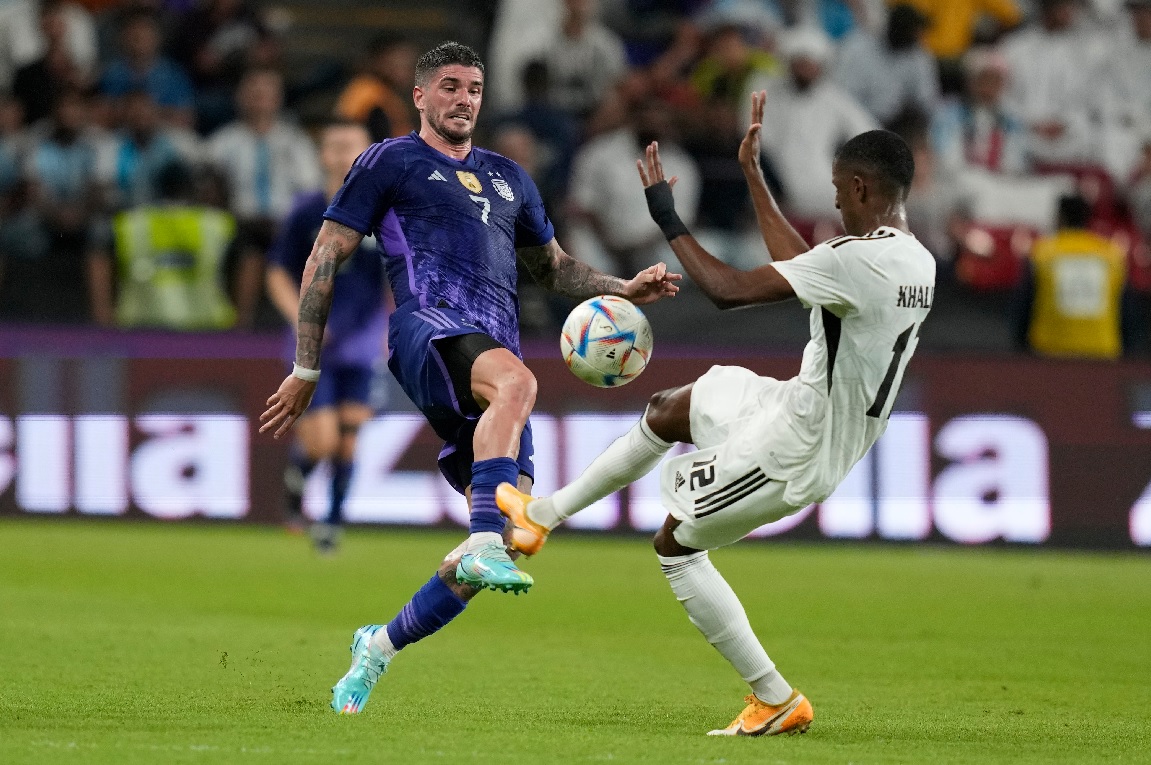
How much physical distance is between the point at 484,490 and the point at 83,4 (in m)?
12.3

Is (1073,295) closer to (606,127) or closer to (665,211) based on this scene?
(606,127)

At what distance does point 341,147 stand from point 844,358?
19.5 feet

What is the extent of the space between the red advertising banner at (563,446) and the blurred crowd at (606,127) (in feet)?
2.12

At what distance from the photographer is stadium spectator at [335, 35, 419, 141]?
1459cm

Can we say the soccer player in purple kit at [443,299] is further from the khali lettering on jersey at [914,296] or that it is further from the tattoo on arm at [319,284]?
the khali lettering on jersey at [914,296]

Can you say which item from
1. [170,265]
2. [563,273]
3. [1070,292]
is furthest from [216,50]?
[563,273]

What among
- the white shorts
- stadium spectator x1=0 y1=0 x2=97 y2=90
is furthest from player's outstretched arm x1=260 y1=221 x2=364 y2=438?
stadium spectator x1=0 y1=0 x2=97 y2=90

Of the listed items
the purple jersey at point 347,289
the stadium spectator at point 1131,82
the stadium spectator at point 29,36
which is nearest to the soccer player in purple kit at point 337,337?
the purple jersey at point 347,289

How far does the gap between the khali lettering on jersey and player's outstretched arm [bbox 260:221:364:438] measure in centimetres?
187

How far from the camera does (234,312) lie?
14039mm

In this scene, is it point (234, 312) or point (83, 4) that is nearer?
point (234, 312)

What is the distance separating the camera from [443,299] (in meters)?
6.19

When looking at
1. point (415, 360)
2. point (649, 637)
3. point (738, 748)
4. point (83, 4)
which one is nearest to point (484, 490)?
point (415, 360)

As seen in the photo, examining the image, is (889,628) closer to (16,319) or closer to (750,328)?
(750,328)
